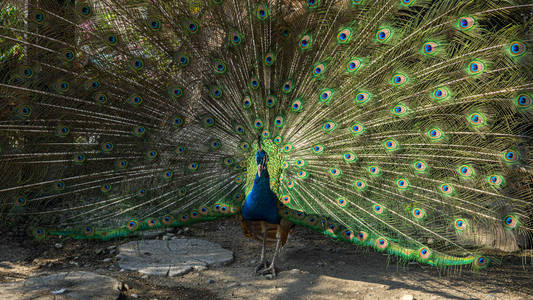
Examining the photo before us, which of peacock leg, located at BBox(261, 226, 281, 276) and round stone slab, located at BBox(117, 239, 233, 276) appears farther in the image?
round stone slab, located at BBox(117, 239, 233, 276)

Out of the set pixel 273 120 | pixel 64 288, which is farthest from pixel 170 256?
pixel 273 120

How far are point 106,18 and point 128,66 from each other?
43cm

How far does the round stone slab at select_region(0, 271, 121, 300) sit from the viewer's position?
2818 millimetres

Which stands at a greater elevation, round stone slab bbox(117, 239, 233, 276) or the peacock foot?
Result: the peacock foot

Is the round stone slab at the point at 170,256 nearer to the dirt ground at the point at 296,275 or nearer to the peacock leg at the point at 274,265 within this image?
the dirt ground at the point at 296,275

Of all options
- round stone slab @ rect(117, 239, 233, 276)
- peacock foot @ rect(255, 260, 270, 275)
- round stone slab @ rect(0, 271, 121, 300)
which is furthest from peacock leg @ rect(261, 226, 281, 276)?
round stone slab @ rect(0, 271, 121, 300)

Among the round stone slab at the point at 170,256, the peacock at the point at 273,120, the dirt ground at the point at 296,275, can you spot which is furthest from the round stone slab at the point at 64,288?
the round stone slab at the point at 170,256

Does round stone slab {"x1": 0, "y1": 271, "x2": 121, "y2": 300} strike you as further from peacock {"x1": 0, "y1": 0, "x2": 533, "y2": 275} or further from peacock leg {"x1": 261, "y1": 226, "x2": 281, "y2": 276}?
peacock leg {"x1": 261, "y1": 226, "x2": 281, "y2": 276}

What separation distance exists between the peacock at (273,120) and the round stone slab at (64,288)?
59 centimetres

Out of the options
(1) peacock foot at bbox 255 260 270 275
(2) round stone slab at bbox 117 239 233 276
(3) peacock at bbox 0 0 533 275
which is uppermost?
(3) peacock at bbox 0 0 533 275

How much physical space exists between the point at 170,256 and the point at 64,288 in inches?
58.6

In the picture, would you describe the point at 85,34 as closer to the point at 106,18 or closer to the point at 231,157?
the point at 106,18

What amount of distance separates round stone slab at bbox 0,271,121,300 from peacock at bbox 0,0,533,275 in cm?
59

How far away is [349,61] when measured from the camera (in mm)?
3695
